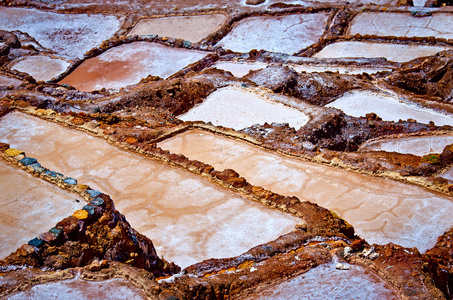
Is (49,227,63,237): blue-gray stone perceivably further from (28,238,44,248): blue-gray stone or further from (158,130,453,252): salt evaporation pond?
(158,130,453,252): salt evaporation pond

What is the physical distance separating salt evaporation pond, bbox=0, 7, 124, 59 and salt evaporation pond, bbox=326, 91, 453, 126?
30.8 feet

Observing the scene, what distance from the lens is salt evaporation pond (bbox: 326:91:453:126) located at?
841 centimetres

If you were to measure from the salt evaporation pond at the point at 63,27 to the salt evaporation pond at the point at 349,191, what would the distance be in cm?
982

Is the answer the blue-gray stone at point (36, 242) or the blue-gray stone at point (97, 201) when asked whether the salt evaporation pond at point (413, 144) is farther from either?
the blue-gray stone at point (36, 242)

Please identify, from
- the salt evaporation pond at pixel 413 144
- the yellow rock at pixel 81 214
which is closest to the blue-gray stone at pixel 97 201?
the yellow rock at pixel 81 214

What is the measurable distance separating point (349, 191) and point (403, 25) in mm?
9125

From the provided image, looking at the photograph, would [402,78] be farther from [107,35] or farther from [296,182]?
[107,35]

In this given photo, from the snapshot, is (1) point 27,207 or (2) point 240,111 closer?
(1) point 27,207

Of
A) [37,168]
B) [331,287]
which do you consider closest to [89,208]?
[37,168]

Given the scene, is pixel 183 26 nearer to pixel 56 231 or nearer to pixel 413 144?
pixel 413 144

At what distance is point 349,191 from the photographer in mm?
5590

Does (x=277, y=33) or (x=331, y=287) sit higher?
(x=277, y=33)

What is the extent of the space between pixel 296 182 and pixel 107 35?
38.6 ft

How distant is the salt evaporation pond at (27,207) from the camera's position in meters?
4.34
